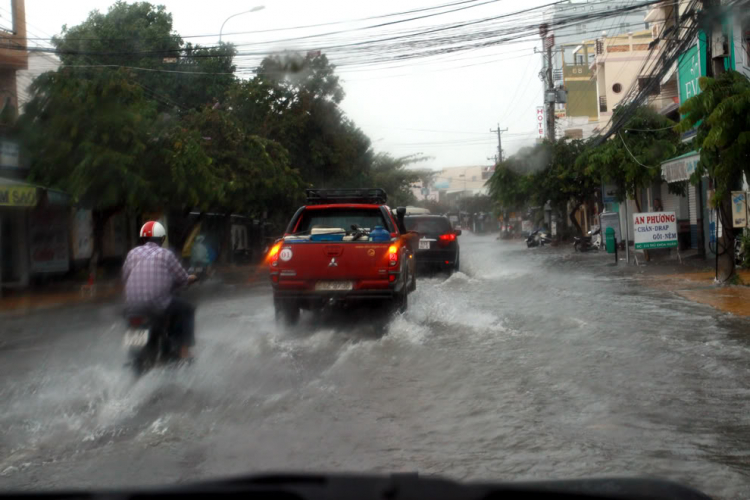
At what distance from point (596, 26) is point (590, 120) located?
605 inches

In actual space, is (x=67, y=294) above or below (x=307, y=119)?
below

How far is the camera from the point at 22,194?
1984 centimetres

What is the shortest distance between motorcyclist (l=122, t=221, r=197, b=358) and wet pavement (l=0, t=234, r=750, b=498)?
0.46m

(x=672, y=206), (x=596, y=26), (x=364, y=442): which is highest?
(x=596, y=26)

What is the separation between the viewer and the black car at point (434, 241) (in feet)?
69.2

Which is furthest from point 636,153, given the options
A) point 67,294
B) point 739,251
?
point 67,294

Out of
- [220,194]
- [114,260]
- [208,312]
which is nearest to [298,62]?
[220,194]

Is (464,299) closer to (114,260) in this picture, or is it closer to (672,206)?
(114,260)

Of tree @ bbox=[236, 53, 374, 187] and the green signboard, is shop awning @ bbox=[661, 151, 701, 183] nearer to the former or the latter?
the green signboard

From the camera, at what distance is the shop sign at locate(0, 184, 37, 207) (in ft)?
62.8

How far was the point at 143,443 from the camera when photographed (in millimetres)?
5703

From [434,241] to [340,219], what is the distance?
27.1 feet

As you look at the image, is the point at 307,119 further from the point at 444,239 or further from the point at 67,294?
the point at 67,294

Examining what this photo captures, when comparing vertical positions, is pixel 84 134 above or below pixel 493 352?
above
